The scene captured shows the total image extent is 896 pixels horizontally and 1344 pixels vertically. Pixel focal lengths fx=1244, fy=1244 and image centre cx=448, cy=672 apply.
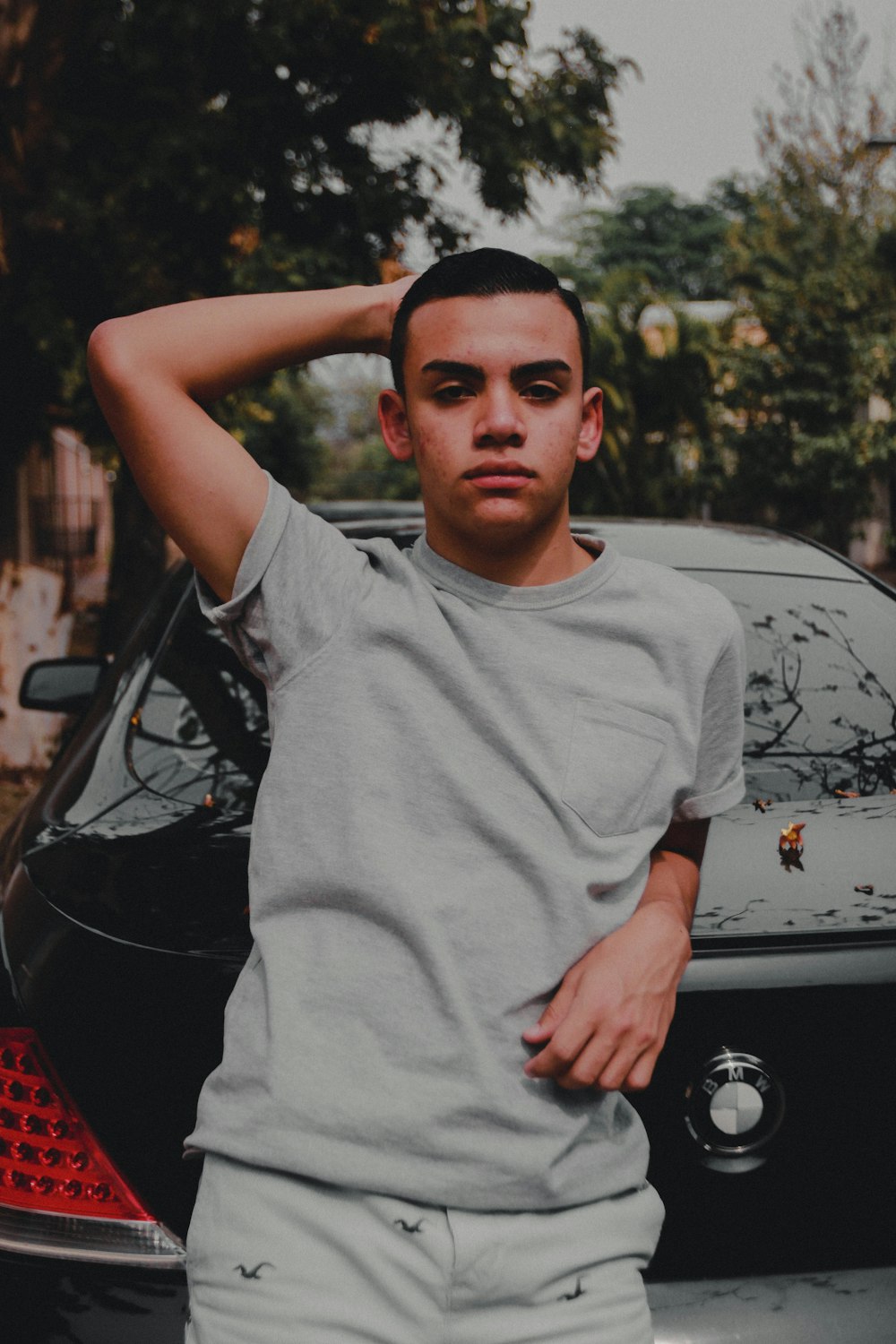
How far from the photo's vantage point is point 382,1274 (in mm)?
1214

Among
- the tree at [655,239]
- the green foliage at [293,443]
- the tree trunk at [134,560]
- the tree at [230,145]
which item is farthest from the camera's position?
the tree at [655,239]

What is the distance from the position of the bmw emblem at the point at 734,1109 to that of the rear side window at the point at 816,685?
59cm

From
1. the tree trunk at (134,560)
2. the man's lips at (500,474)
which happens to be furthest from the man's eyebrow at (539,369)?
the tree trunk at (134,560)

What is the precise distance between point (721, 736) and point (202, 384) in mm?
759

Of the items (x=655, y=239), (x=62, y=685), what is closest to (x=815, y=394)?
(x=62, y=685)

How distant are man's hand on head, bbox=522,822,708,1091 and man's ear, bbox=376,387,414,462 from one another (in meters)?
0.64

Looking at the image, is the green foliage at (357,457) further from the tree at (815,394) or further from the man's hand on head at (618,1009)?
the man's hand on head at (618,1009)

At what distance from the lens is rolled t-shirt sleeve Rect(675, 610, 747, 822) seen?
1.50 m

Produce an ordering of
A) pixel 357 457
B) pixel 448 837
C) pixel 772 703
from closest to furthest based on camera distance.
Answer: pixel 448 837 < pixel 772 703 < pixel 357 457

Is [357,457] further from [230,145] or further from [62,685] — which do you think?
[62,685]

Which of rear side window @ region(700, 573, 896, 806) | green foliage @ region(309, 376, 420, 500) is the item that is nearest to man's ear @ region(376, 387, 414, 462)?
rear side window @ region(700, 573, 896, 806)

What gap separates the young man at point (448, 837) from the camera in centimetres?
123

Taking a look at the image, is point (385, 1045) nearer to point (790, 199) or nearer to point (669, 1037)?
point (669, 1037)

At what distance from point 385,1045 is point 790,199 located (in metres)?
26.7
